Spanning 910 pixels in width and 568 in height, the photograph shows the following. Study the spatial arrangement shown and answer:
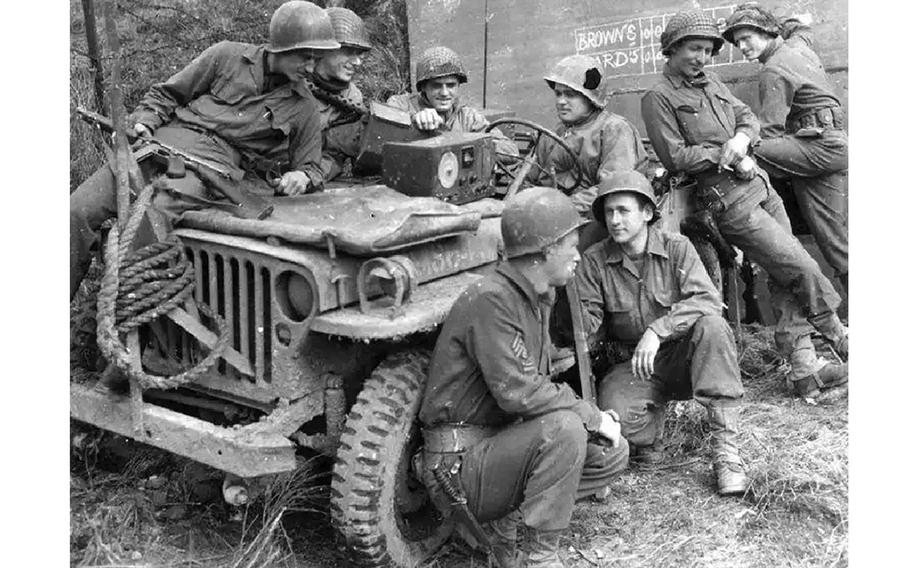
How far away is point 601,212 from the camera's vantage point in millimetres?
4980

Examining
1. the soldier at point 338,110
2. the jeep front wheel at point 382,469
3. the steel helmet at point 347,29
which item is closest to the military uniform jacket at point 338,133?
the soldier at point 338,110

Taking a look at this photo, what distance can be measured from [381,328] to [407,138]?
6.94ft

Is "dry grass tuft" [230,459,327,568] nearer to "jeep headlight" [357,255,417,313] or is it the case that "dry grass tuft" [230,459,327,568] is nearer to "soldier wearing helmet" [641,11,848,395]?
"jeep headlight" [357,255,417,313]

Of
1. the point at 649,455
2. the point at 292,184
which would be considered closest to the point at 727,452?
the point at 649,455

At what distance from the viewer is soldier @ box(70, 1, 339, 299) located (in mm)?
4984

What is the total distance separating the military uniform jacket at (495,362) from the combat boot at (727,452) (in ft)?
3.28

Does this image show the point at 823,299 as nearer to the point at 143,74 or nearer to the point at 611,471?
the point at 611,471

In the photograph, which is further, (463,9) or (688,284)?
(463,9)

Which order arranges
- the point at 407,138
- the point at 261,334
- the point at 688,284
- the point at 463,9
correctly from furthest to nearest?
the point at 463,9, the point at 407,138, the point at 688,284, the point at 261,334

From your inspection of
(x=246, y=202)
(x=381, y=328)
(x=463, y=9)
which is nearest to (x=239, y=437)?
(x=381, y=328)

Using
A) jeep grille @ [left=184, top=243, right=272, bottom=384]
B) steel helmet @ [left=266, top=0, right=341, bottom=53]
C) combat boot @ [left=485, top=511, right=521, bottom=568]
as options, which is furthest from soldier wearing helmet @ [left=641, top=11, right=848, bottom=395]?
jeep grille @ [left=184, top=243, right=272, bottom=384]

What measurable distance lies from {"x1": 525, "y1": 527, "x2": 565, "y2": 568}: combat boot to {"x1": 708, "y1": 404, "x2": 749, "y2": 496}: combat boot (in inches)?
45.9

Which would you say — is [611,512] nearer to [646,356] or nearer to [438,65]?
[646,356]

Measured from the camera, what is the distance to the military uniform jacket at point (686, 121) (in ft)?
19.6
